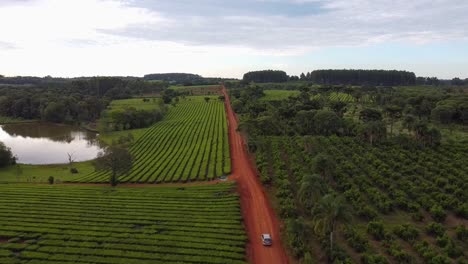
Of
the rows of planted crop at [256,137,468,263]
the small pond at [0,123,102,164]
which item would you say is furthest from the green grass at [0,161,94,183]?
the rows of planted crop at [256,137,468,263]

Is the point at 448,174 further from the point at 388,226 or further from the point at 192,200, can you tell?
the point at 192,200

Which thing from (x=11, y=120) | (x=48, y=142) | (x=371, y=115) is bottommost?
(x=48, y=142)

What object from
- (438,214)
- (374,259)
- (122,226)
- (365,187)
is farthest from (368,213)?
(122,226)

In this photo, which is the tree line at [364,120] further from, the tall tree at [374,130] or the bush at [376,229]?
the bush at [376,229]

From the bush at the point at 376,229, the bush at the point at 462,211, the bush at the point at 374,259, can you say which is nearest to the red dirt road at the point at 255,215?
the bush at the point at 374,259

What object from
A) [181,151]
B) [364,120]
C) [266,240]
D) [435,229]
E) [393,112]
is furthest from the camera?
[393,112]

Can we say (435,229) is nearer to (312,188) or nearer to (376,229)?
(376,229)

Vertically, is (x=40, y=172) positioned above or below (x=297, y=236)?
below

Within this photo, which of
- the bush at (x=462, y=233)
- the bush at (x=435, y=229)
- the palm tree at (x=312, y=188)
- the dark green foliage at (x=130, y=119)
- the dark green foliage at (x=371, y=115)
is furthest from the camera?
the dark green foliage at (x=130, y=119)
